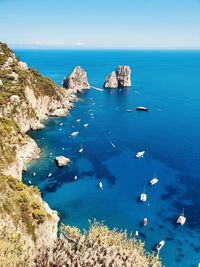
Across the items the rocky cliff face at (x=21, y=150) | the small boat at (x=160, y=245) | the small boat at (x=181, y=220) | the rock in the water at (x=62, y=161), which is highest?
the rocky cliff face at (x=21, y=150)

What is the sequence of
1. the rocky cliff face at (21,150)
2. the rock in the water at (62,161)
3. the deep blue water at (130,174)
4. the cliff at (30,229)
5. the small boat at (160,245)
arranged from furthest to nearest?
the rock in the water at (62,161) → the deep blue water at (130,174) → the small boat at (160,245) → the rocky cliff face at (21,150) → the cliff at (30,229)

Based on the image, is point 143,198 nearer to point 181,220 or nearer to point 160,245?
point 181,220

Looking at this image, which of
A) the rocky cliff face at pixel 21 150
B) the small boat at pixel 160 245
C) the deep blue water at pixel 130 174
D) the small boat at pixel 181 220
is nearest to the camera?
the rocky cliff face at pixel 21 150

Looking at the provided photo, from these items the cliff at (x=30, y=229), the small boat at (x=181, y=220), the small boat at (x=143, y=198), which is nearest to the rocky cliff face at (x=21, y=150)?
the cliff at (x=30, y=229)

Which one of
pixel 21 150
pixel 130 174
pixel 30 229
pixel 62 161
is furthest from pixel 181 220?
pixel 21 150

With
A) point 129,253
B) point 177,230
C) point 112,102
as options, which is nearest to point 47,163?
point 177,230

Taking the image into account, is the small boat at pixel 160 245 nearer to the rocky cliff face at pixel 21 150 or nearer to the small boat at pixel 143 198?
the small boat at pixel 143 198

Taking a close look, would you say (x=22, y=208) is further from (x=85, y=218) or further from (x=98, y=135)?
(x=98, y=135)

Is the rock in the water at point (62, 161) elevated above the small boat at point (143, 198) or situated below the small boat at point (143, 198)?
above
